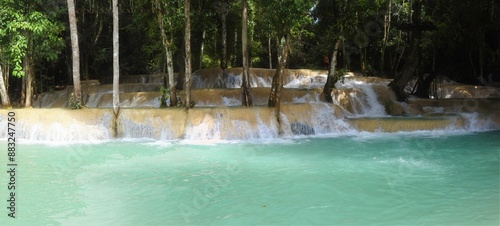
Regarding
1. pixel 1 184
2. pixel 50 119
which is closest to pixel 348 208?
pixel 1 184

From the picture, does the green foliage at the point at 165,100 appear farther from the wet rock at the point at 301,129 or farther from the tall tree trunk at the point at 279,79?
the wet rock at the point at 301,129

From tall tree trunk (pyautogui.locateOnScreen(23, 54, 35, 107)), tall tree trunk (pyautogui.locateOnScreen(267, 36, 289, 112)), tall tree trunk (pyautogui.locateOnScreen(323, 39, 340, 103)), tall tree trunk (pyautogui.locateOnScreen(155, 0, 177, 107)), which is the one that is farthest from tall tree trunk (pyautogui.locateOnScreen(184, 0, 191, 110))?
tall tree trunk (pyautogui.locateOnScreen(23, 54, 35, 107))

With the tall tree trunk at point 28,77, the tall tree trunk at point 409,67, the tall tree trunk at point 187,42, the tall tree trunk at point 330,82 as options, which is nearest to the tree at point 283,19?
the tall tree trunk at point 187,42

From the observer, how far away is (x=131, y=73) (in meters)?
28.3

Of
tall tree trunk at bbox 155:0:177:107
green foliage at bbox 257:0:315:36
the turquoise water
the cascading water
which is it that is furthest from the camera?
tall tree trunk at bbox 155:0:177:107

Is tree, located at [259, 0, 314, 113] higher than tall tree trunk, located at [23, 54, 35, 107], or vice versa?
tree, located at [259, 0, 314, 113]

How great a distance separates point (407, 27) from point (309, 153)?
31.9 feet

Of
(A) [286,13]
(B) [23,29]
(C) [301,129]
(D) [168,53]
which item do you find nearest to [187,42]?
(D) [168,53]

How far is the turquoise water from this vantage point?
20.3 feet

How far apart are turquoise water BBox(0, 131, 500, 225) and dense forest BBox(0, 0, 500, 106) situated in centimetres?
408

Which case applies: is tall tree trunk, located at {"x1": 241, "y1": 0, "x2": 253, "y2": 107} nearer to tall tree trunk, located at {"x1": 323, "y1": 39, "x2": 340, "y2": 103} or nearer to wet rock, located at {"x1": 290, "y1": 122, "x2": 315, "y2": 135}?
wet rock, located at {"x1": 290, "y1": 122, "x2": 315, "y2": 135}

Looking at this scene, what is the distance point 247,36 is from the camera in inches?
Answer: 604

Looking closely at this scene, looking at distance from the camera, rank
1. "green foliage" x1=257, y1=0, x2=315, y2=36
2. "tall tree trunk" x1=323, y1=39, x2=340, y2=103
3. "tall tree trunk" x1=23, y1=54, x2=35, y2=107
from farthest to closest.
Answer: "tall tree trunk" x1=323, y1=39, x2=340, y2=103, "tall tree trunk" x1=23, y1=54, x2=35, y2=107, "green foliage" x1=257, y1=0, x2=315, y2=36

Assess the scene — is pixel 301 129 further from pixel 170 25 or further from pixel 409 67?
pixel 409 67
